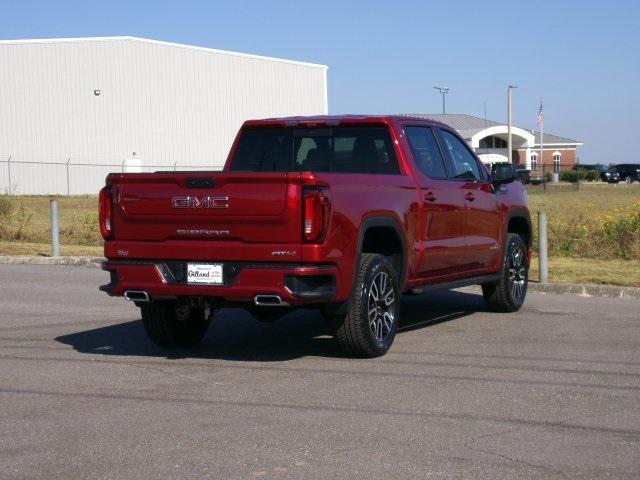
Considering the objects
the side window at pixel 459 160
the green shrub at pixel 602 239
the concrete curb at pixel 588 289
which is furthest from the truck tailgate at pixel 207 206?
the green shrub at pixel 602 239

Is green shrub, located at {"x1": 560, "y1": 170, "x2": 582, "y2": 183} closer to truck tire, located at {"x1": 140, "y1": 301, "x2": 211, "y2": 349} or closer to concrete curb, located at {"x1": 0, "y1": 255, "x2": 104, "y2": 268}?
concrete curb, located at {"x1": 0, "y1": 255, "x2": 104, "y2": 268}

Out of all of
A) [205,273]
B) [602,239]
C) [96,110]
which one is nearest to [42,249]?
[602,239]

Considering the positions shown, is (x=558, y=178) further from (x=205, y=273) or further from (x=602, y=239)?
(x=205, y=273)

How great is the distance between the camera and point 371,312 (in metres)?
9.16

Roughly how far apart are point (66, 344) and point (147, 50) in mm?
52032

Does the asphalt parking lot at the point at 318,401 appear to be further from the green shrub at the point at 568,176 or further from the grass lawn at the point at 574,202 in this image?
the green shrub at the point at 568,176

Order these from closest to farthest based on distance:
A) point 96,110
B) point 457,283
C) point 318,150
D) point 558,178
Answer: point 318,150
point 457,283
point 96,110
point 558,178

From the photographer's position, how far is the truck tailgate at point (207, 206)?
27.4 ft

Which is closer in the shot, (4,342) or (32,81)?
(4,342)

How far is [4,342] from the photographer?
10.2 m

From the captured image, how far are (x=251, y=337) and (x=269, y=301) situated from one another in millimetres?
2118

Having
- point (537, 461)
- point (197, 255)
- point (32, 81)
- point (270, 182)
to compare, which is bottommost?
point (537, 461)

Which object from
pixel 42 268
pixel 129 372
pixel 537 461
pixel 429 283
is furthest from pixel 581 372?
pixel 42 268

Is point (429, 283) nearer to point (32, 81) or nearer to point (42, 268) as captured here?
point (42, 268)
